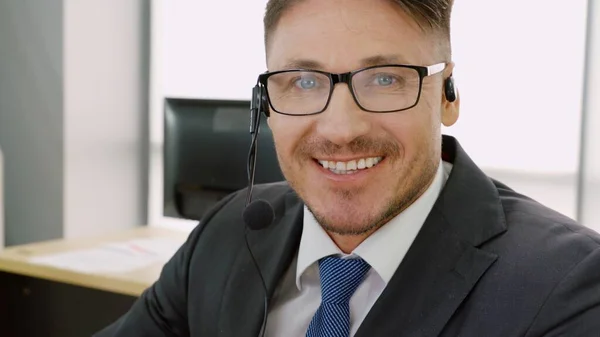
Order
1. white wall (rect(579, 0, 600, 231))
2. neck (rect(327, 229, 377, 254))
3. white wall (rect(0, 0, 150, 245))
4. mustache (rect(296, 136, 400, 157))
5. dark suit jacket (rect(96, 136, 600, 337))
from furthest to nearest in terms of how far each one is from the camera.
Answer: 1. white wall (rect(0, 0, 150, 245))
2. white wall (rect(579, 0, 600, 231))
3. neck (rect(327, 229, 377, 254))
4. mustache (rect(296, 136, 400, 157))
5. dark suit jacket (rect(96, 136, 600, 337))

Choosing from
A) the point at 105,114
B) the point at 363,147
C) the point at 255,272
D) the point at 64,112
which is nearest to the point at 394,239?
the point at 363,147

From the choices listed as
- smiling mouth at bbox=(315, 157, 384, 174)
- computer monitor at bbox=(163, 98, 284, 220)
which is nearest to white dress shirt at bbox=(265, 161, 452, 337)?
smiling mouth at bbox=(315, 157, 384, 174)

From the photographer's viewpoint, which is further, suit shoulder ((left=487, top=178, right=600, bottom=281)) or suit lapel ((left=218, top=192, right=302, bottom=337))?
suit lapel ((left=218, top=192, right=302, bottom=337))

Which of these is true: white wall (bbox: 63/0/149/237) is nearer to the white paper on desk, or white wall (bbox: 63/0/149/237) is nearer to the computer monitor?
the white paper on desk

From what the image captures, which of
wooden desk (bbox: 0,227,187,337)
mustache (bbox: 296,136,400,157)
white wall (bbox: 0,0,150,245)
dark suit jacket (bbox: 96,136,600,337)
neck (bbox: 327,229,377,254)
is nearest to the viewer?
dark suit jacket (bbox: 96,136,600,337)

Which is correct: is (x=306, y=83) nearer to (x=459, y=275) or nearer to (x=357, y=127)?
(x=357, y=127)

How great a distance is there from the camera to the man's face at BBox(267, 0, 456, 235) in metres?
0.90

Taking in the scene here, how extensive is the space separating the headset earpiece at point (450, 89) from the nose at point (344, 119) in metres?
0.17

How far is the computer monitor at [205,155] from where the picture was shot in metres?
1.83

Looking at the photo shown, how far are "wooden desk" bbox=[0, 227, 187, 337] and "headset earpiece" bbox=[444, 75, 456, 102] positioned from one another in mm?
1089

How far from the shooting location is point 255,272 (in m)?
1.10

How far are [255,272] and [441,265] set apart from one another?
353mm

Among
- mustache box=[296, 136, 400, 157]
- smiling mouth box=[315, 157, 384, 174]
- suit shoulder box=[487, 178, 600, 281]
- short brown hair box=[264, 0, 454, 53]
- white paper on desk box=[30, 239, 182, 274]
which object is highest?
short brown hair box=[264, 0, 454, 53]

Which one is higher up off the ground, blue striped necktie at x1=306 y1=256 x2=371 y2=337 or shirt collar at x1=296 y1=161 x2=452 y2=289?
shirt collar at x1=296 y1=161 x2=452 y2=289
